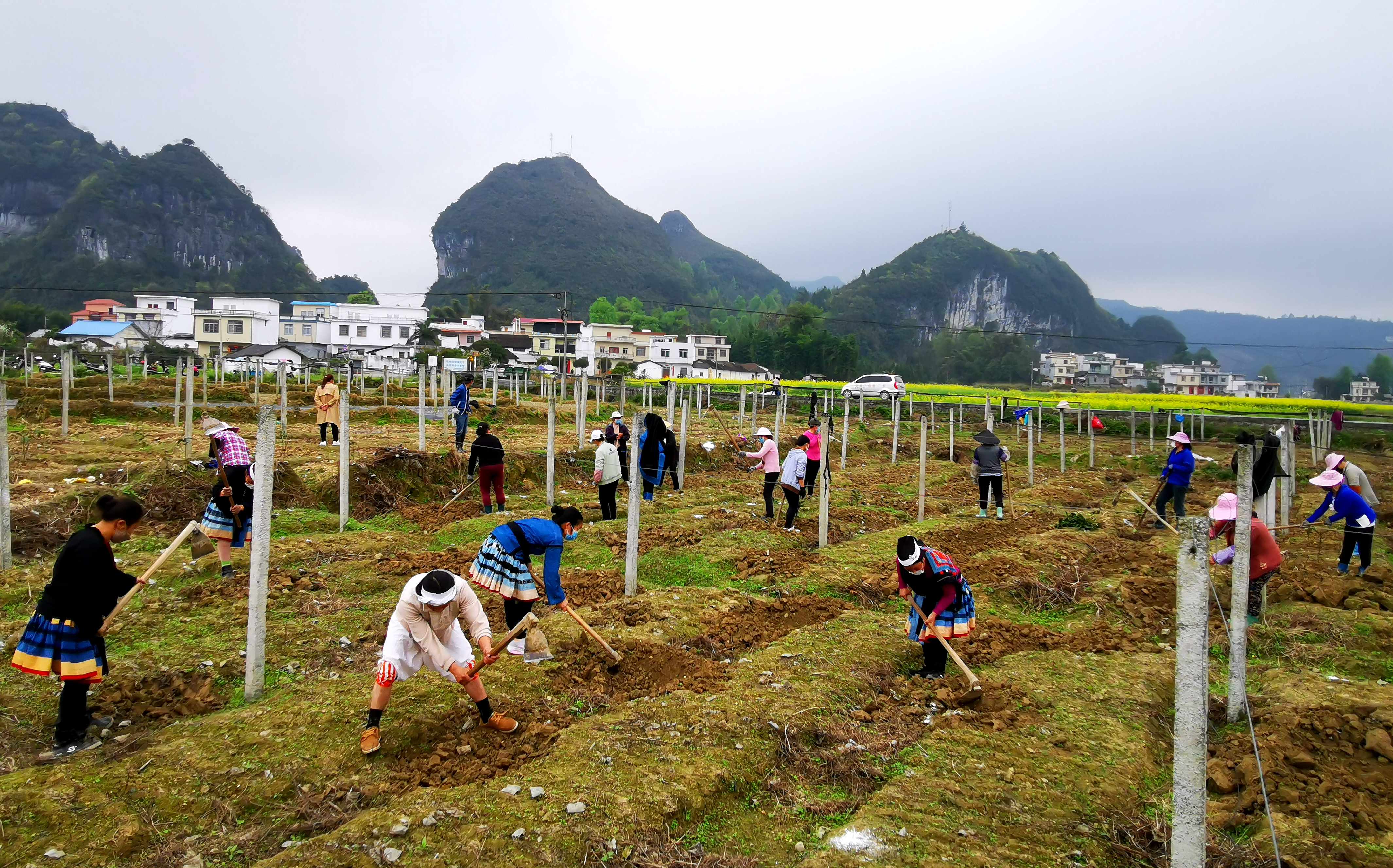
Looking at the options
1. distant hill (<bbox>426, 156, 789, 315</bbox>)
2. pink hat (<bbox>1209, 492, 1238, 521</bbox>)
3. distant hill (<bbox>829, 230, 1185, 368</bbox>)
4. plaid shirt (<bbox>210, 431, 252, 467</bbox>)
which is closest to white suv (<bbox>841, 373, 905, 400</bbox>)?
pink hat (<bbox>1209, 492, 1238, 521</bbox>)

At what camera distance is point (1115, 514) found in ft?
45.4

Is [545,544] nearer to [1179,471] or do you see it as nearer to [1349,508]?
[1349,508]

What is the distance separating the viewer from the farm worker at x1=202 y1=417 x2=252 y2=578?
310 inches

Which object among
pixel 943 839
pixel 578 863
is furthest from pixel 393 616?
pixel 943 839

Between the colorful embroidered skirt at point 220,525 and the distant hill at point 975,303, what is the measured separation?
87.3m

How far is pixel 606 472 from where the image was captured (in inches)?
461

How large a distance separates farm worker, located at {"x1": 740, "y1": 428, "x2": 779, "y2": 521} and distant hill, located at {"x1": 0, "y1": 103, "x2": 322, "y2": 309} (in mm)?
99530

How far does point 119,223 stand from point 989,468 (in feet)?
406

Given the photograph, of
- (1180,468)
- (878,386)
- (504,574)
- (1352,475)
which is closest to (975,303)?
(878,386)

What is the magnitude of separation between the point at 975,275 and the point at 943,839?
439 ft

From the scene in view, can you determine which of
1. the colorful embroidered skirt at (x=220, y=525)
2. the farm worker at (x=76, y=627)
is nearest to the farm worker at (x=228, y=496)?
the colorful embroidered skirt at (x=220, y=525)

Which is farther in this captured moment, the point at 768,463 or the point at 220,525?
the point at 768,463

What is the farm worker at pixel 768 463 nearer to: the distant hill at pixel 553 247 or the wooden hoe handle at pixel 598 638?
the wooden hoe handle at pixel 598 638

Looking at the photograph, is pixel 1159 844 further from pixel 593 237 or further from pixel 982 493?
pixel 593 237
